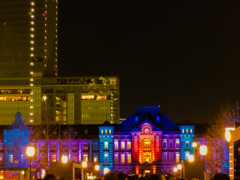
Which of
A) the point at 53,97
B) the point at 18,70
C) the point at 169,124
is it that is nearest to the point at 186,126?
the point at 169,124

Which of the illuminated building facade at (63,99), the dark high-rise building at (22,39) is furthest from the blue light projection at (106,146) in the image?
the dark high-rise building at (22,39)

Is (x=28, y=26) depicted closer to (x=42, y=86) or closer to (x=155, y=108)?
(x=42, y=86)

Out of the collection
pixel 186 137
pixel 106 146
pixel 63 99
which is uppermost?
pixel 63 99

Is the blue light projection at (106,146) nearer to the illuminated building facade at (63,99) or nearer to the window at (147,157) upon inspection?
the window at (147,157)

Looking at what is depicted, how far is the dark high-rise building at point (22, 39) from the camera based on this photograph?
158500 mm

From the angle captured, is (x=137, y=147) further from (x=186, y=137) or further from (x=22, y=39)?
(x=22, y=39)

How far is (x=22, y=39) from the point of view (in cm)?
15912

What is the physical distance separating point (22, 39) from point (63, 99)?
1035 inches

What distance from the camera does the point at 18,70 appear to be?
522 feet

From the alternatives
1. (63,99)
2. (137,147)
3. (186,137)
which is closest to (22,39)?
(63,99)

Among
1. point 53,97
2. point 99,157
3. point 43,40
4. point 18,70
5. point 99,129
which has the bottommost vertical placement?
point 99,157

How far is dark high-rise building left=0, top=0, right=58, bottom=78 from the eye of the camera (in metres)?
158

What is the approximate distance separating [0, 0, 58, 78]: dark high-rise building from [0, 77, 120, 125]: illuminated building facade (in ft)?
13.3

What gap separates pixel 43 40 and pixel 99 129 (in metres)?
72.7
